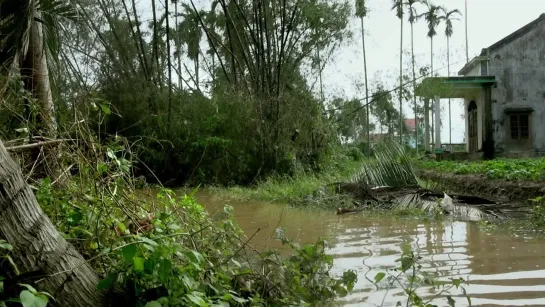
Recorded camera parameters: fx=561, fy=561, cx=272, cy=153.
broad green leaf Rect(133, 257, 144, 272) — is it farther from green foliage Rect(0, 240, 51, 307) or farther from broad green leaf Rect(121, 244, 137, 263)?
green foliage Rect(0, 240, 51, 307)

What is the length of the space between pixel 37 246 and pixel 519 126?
21.9m

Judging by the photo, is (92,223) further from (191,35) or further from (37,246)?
(191,35)

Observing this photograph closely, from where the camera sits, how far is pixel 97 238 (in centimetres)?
236

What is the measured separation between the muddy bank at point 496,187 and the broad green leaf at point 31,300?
24.5 feet

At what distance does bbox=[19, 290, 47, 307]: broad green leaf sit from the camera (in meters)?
1.66

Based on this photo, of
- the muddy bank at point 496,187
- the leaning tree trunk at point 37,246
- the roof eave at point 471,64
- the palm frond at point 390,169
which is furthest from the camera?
the roof eave at point 471,64

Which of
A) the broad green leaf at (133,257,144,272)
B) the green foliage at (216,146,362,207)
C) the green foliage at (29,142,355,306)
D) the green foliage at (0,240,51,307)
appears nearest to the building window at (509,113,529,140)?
the green foliage at (216,146,362,207)

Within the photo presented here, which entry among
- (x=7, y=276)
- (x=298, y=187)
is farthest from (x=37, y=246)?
(x=298, y=187)

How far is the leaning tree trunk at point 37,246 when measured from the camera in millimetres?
1976

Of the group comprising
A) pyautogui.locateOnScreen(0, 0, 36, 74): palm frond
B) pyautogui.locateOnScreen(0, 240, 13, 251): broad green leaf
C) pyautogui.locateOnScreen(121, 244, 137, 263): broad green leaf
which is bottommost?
pyautogui.locateOnScreen(121, 244, 137, 263): broad green leaf

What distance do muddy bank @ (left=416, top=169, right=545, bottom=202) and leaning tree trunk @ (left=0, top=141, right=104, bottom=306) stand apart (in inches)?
282

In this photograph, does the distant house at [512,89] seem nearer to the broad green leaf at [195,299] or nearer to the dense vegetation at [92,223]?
the dense vegetation at [92,223]

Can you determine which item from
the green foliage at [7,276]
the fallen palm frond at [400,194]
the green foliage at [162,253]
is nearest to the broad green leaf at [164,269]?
the green foliage at [162,253]

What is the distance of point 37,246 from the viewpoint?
6.61ft
